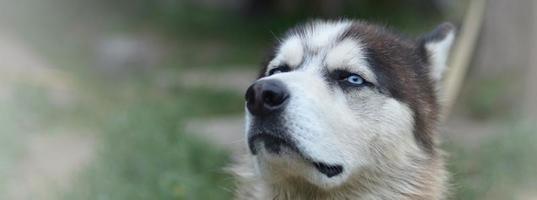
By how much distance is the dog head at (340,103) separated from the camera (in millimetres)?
4078

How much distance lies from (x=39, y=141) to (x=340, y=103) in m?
5.64

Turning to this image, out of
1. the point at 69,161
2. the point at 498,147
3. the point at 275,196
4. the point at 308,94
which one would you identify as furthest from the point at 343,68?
the point at 69,161

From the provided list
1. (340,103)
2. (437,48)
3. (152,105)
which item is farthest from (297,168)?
(152,105)

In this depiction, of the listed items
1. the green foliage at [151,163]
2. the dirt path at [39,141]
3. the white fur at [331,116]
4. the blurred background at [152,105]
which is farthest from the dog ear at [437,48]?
the dirt path at [39,141]

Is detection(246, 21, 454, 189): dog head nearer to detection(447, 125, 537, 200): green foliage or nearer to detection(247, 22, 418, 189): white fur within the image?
detection(247, 22, 418, 189): white fur

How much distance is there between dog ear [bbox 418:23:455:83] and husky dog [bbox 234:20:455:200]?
2 centimetres

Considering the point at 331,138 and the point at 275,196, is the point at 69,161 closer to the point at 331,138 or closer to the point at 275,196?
the point at 275,196

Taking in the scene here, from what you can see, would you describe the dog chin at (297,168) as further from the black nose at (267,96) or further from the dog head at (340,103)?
the black nose at (267,96)

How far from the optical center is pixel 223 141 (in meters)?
8.67

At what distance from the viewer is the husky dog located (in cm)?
409

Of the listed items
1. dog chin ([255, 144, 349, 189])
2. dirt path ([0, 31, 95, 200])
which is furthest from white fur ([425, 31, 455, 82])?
dirt path ([0, 31, 95, 200])

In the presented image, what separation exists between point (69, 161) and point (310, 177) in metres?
4.85

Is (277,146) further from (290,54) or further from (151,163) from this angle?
(151,163)

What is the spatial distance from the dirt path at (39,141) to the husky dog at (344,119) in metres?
3.09
